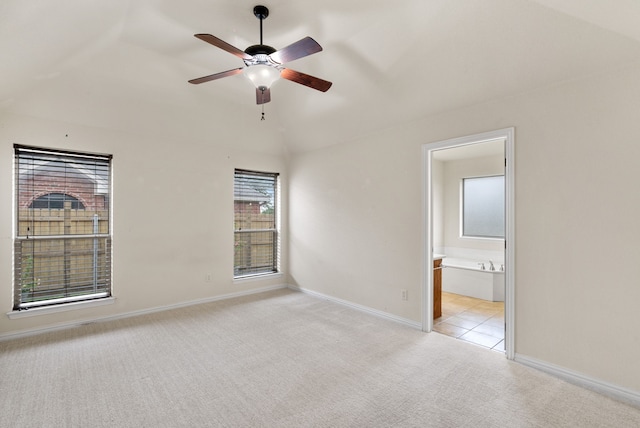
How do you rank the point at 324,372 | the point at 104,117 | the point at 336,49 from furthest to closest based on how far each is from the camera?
the point at 104,117 < the point at 336,49 < the point at 324,372

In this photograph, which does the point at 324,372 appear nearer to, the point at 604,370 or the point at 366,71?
the point at 604,370

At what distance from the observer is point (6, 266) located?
3.35 meters

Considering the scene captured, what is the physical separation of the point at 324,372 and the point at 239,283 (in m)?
2.82

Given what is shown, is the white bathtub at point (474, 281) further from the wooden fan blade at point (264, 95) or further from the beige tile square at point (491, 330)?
the wooden fan blade at point (264, 95)

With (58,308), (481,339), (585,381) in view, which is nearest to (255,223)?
(58,308)

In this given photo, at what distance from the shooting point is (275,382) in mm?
2525

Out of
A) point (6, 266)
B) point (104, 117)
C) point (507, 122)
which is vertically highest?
point (104, 117)

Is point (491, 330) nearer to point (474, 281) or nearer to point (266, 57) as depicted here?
point (474, 281)

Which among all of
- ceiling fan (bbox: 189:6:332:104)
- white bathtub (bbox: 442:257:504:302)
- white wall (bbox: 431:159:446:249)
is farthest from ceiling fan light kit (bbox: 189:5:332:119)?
white wall (bbox: 431:159:446:249)

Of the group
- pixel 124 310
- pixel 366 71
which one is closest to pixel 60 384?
pixel 124 310

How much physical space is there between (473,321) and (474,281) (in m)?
1.30

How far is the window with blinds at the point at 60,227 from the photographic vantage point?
11.4ft

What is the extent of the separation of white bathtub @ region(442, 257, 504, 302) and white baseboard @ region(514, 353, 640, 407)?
88.3 inches

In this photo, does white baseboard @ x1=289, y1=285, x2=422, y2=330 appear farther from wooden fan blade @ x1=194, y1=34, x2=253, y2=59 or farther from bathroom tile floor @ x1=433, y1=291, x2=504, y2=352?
wooden fan blade @ x1=194, y1=34, x2=253, y2=59
